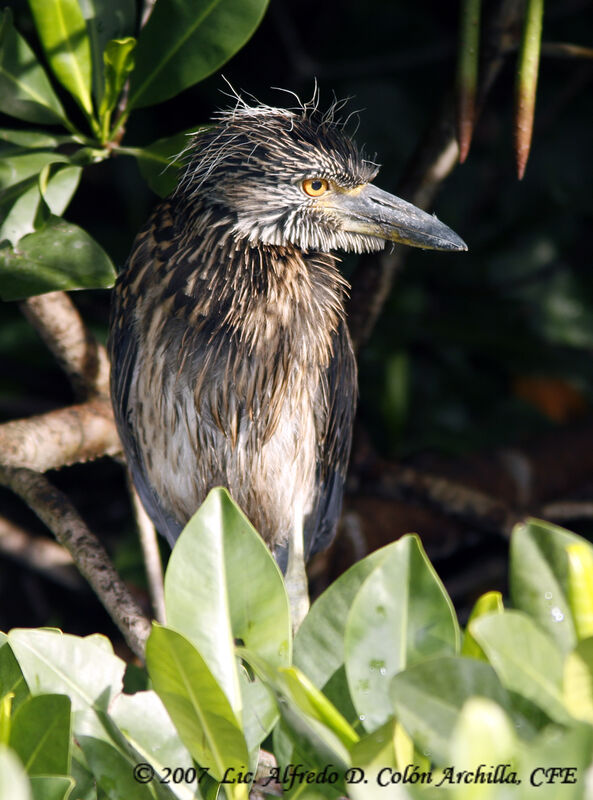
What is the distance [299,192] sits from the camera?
5.48 ft

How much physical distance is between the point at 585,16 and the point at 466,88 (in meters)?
1.71

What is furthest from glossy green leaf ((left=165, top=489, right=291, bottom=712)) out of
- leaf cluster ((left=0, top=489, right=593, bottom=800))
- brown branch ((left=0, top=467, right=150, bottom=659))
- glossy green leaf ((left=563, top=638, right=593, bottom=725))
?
brown branch ((left=0, top=467, right=150, bottom=659))

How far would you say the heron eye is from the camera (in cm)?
168

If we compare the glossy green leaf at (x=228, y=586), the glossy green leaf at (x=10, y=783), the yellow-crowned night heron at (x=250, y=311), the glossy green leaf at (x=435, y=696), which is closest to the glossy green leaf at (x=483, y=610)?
the glossy green leaf at (x=435, y=696)

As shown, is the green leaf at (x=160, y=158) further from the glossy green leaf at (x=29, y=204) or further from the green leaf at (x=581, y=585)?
the green leaf at (x=581, y=585)

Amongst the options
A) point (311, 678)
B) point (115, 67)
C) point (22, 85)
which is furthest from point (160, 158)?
point (311, 678)

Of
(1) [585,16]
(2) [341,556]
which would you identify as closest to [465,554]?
(2) [341,556]

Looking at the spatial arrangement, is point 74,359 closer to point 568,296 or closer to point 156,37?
point 156,37

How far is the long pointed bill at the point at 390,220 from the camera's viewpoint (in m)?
1.62

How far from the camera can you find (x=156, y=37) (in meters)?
1.57

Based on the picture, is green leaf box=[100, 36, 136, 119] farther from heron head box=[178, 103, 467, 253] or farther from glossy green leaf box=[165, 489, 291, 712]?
glossy green leaf box=[165, 489, 291, 712]

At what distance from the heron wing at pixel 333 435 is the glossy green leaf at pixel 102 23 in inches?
29.1

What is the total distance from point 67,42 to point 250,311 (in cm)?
61

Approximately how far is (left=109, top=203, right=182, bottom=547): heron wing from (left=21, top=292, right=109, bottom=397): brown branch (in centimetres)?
10
